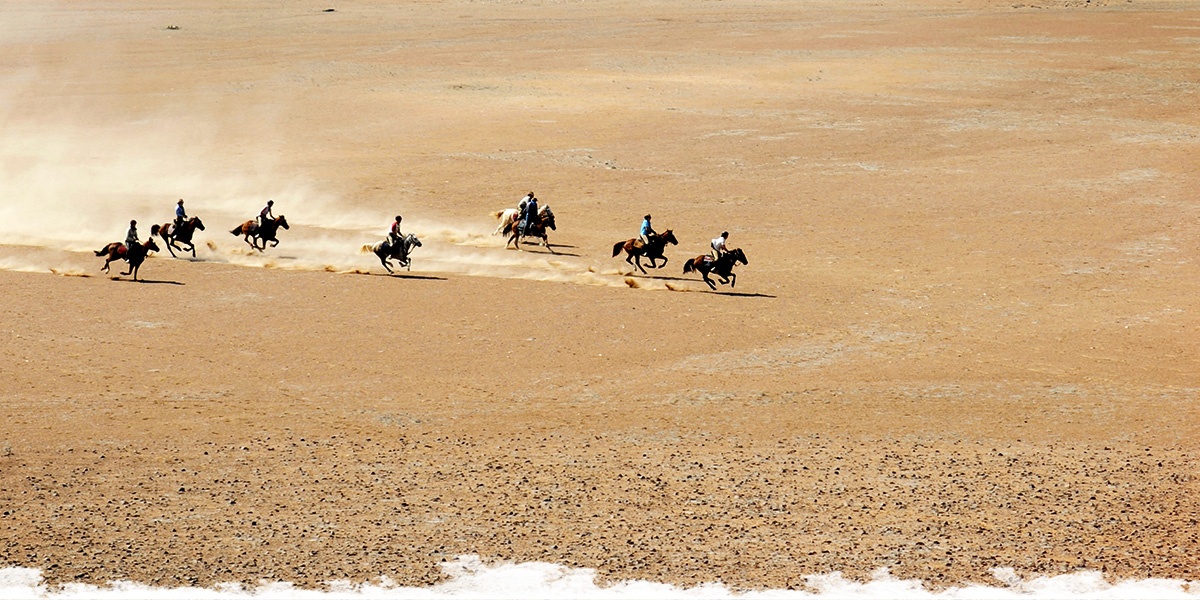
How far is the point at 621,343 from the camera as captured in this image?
25.9 m

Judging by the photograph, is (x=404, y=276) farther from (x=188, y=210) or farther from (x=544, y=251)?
(x=188, y=210)

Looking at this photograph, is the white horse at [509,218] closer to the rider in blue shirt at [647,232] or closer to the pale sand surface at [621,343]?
the pale sand surface at [621,343]

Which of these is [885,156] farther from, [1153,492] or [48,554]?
[48,554]

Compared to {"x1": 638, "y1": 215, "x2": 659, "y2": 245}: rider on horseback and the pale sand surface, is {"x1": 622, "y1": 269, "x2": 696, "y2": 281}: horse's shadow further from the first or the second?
{"x1": 638, "y1": 215, "x2": 659, "y2": 245}: rider on horseback

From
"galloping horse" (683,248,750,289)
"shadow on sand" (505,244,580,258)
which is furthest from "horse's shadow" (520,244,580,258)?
"galloping horse" (683,248,750,289)

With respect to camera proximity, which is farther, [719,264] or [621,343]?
[719,264]

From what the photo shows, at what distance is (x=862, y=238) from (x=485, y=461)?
18.3 meters

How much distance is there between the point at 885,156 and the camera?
153 ft

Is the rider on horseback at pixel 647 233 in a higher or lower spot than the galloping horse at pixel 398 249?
higher

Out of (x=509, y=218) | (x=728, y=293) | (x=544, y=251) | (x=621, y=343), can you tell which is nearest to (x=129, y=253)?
(x=509, y=218)

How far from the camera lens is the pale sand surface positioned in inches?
694

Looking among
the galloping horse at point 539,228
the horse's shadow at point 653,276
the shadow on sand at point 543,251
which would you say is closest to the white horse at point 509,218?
the galloping horse at point 539,228

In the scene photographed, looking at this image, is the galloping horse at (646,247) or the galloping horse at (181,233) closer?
the galloping horse at (646,247)

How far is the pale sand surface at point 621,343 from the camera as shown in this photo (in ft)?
57.8
